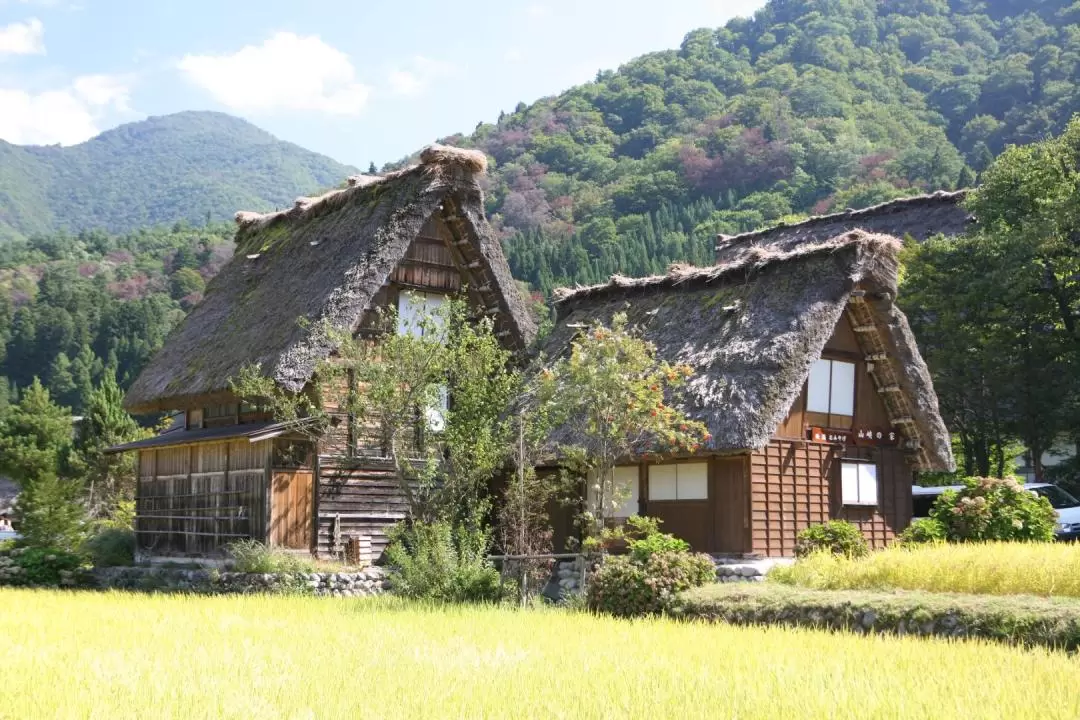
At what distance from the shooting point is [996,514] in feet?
59.9

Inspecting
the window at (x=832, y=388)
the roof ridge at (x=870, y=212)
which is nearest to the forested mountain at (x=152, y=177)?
the roof ridge at (x=870, y=212)

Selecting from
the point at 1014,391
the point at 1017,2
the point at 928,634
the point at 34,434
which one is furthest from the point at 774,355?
the point at 1017,2

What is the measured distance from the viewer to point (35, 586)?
20.8 meters

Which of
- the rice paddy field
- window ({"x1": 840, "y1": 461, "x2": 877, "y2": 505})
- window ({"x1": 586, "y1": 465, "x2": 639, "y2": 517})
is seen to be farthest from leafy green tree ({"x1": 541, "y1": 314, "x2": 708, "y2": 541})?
window ({"x1": 840, "y1": 461, "x2": 877, "y2": 505})

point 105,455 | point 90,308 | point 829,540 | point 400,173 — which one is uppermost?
point 90,308

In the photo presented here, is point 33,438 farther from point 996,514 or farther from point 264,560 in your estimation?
point 996,514

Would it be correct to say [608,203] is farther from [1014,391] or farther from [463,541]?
[463,541]

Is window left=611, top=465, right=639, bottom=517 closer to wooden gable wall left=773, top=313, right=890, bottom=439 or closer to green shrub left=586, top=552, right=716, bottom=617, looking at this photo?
wooden gable wall left=773, top=313, right=890, bottom=439

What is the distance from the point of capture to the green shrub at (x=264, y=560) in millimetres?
18438

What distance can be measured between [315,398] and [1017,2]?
282 ft

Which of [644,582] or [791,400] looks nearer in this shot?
[644,582]

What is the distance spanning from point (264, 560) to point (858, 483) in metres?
10.3

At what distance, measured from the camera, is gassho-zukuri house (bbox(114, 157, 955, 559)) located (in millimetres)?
18609

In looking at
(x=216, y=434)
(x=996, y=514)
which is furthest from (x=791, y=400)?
(x=216, y=434)
